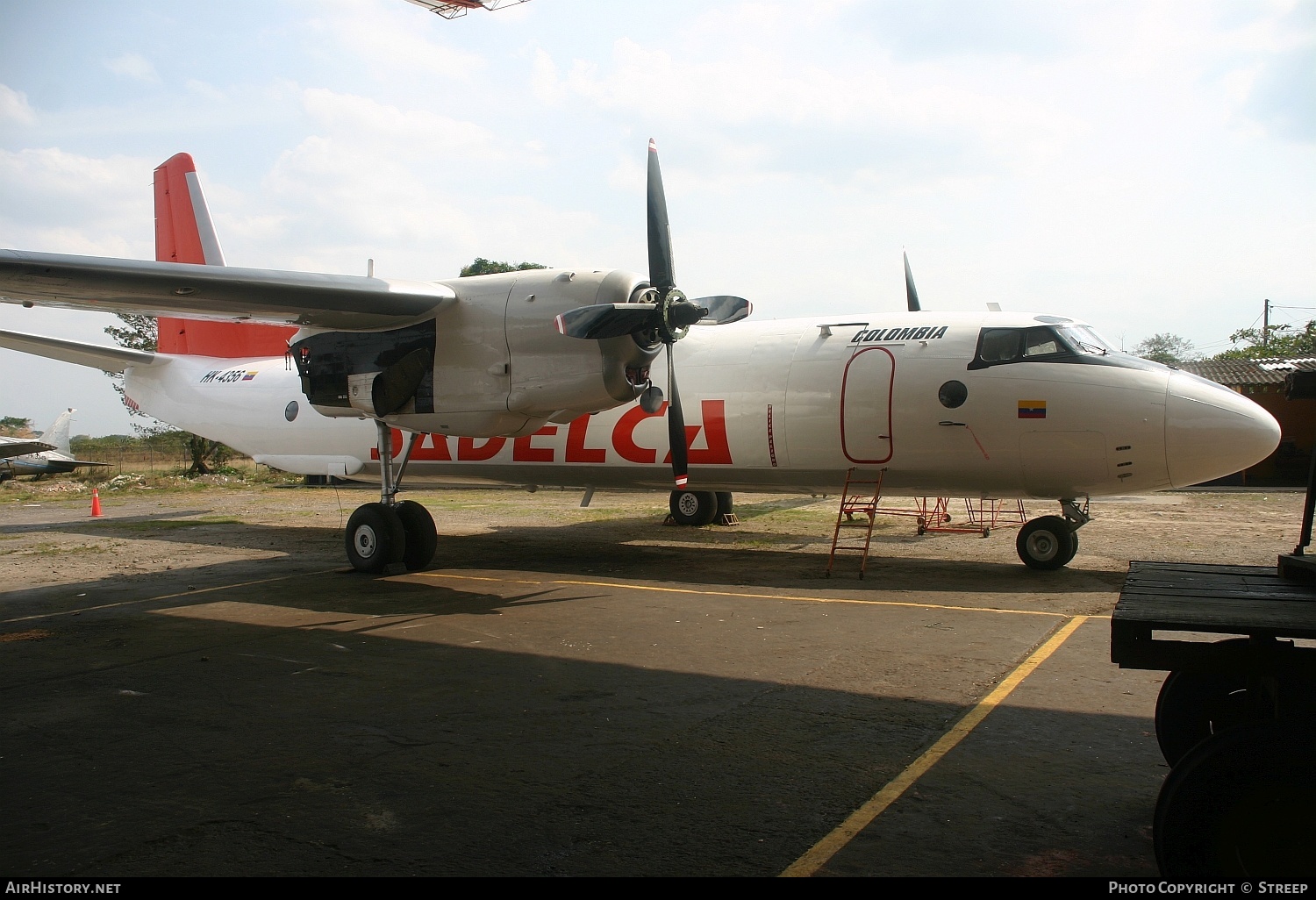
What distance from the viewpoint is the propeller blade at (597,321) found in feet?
31.0

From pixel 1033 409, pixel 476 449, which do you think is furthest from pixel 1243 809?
pixel 476 449

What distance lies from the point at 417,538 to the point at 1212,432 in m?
9.24

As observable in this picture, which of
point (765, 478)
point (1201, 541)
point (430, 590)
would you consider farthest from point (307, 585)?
point (1201, 541)

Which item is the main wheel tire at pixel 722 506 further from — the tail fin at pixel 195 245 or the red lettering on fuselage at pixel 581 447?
the tail fin at pixel 195 245

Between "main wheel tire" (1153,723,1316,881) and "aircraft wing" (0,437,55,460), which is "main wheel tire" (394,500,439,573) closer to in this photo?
"main wheel tire" (1153,723,1316,881)

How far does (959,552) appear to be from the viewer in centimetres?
1286

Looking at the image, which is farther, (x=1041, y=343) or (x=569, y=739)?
(x=1041, y=343)

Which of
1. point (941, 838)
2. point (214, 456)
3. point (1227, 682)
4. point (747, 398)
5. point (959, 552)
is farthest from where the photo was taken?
point (214, 456)

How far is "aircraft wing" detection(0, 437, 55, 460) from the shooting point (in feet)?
99.9

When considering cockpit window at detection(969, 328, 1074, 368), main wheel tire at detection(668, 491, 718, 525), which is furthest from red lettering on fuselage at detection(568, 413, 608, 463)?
cockpit window at detection(969, 328, 1074, 368)

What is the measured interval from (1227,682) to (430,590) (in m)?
8.08

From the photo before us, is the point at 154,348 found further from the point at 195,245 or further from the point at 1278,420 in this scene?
the point at 1278,420

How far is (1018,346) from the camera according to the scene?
10500mm

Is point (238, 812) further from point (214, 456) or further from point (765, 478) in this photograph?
point (214, 456)
